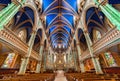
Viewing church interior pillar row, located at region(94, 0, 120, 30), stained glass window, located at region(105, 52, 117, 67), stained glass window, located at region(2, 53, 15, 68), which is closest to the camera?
church interior pillar row, located at region(94, 0, 120, 30)

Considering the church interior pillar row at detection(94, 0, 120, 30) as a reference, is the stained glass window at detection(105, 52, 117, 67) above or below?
below

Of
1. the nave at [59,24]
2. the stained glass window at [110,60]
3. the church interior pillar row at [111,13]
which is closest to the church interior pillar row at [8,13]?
the nave at [59,24]

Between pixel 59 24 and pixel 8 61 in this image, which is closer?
pixel 8 61

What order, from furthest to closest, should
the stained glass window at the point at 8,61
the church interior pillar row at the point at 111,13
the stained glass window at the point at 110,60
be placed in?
the stained glass window at the point at 8,61 → the stained glass window at the point at 110,60 → the church interior pillar row at the point at 111,13

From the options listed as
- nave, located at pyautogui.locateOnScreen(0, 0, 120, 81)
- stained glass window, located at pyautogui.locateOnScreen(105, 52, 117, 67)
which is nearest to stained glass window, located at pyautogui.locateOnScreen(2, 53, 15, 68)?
nave, located at pyautogui.locateOnScreen(0, 0, 120, 81)

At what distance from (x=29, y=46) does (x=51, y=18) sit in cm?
1092

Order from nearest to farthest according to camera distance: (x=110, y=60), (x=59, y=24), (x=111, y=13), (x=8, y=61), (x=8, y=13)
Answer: (x=111, y=13)
(x=8, y=13)
(x=110, y=60)
(x=8, y=61)
(x=59, y=24)

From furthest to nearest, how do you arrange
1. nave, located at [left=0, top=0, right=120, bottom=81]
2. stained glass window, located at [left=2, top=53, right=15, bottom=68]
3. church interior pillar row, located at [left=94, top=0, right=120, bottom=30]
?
stained glass window, located at [left=2, top=53, right=15, bottom=68], nave, located at [left=0, top=0, right=120, bottom=81], church interior pillar row, located at [left=94, top=0, right=120, bottom=30]

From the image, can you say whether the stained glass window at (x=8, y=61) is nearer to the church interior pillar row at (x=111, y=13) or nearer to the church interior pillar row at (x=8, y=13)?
the church interior pillar row at (x=8, y=13)

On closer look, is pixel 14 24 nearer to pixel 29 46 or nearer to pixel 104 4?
pixel 29 46

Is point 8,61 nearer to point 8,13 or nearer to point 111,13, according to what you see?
point 8,13

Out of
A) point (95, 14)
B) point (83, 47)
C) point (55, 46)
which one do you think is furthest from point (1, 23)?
point (55, 46)

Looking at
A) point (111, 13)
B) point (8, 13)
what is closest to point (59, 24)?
point (8, 13)

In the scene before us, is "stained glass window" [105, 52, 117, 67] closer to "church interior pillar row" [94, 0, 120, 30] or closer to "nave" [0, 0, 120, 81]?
"nave" [0, 0, 120, 81]
